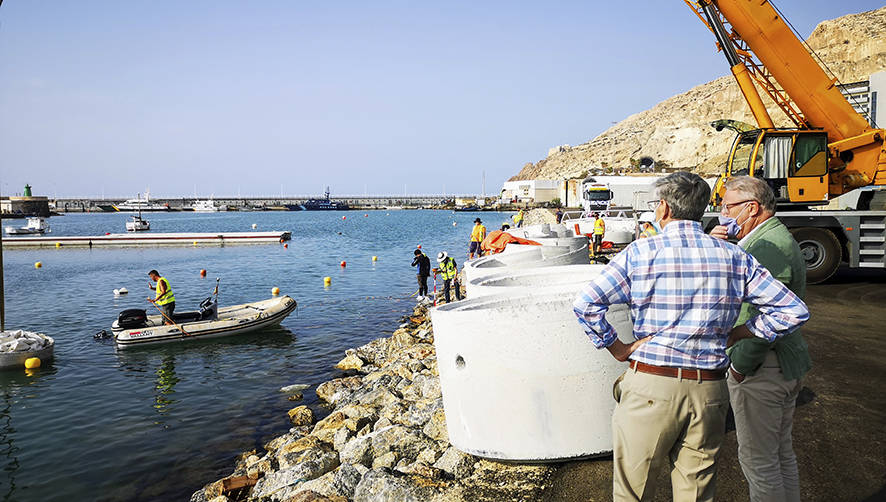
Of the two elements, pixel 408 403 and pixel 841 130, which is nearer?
pixel 408 403

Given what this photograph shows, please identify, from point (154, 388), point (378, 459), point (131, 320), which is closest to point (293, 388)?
point (154, 388)

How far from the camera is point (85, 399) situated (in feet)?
39.6

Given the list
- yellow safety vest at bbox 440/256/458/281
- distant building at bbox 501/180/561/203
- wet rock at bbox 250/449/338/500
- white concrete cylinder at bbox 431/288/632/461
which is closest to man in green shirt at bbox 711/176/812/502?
white concrete cylinder at bbox 431/288/632/461

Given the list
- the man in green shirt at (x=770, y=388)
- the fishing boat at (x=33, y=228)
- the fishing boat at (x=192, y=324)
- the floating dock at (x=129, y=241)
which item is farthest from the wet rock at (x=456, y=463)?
the fishing boat at (x=33, y=228)

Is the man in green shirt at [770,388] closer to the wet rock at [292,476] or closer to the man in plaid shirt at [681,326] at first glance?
the man in plaid shirt at [681,326]

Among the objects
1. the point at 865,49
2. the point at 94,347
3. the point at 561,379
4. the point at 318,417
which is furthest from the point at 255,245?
the point at 865,49

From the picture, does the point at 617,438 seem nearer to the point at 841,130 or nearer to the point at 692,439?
the point at 692,439

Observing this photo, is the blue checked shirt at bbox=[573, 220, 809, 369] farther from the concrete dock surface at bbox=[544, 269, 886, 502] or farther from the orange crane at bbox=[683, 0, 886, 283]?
the orange crane at bbox=[683, 0, 886, 283]

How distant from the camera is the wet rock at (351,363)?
13.2 m

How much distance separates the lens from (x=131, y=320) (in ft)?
51.6

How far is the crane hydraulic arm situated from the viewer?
13.6 metres

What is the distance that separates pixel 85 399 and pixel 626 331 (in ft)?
41.1

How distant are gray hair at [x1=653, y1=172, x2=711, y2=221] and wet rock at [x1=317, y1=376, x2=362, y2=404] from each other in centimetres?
869

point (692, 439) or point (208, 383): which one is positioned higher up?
point (692, 439)
